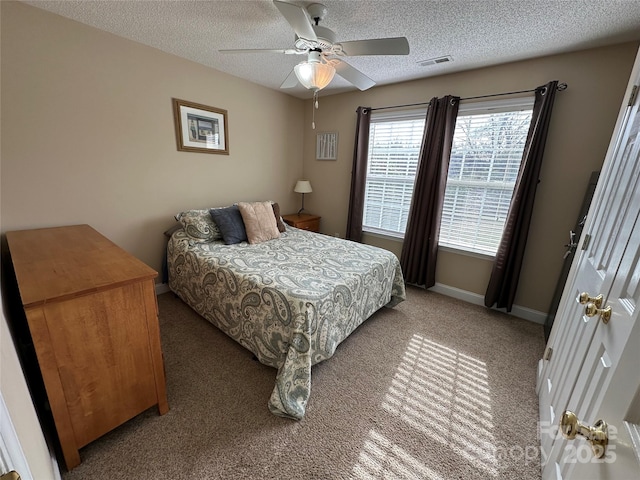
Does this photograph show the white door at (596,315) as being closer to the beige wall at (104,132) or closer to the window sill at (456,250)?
the window sill at (456,250)

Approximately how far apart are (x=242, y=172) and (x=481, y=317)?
316 cm

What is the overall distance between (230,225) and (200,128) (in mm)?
1140

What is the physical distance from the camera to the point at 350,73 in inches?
77.7

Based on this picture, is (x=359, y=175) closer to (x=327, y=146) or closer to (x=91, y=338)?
(x=327, y=146)

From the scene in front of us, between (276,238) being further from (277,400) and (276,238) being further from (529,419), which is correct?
(529,419)

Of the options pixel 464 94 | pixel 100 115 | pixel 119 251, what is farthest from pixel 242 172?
pixel 464 94

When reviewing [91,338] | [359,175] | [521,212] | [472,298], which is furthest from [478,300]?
[91,338]

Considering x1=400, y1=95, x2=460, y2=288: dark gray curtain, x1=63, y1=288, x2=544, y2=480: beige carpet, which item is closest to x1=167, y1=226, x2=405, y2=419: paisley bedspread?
x1=63, y1=288, x2=544, y2=480: beige carpet

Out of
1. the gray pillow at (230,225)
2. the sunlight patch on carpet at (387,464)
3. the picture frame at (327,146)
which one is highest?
the picture frame at (327,146)

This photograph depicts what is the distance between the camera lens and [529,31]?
6.15 feet

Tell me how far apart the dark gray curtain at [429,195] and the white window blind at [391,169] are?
0.22 m

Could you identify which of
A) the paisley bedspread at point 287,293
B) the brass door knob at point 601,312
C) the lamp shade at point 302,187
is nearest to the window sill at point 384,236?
the paisley bedspread at point 287,293

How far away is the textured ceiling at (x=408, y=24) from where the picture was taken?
64.9 inches

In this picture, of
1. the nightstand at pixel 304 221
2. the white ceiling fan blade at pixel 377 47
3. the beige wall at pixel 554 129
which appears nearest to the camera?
the white ceiling fan blade at pixel 377 47
